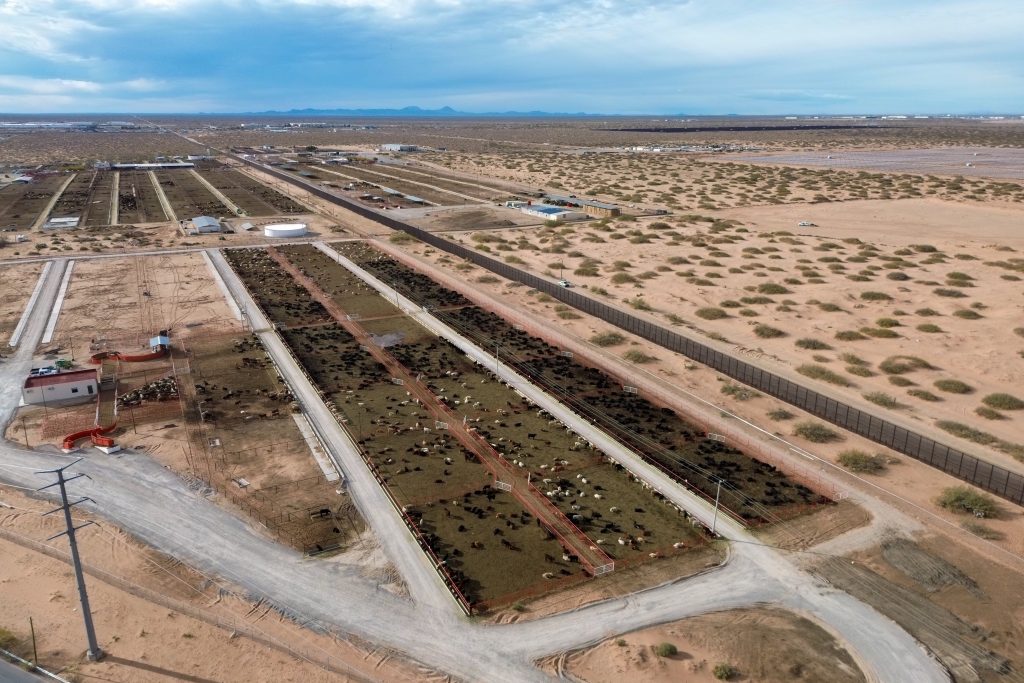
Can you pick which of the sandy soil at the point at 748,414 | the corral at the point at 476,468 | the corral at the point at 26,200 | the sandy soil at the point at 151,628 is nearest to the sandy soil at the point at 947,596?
the sandy soil at the point at 748,414

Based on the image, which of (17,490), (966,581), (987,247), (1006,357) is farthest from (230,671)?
(987,247)

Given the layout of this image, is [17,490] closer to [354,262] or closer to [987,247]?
[354,262]

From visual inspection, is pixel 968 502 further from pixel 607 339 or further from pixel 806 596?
pixel 607 339

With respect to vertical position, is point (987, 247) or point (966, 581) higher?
point (987, 247)

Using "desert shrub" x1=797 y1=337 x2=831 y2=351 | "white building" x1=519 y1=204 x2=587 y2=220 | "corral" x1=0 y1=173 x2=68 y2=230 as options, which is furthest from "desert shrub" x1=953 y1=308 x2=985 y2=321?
"corral" x1=0 y1=173 x2=68 y2=230

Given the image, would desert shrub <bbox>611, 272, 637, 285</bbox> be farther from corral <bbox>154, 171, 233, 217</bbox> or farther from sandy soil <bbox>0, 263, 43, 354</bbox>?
corral <bbox>154, 171, 233, 217</bbox>

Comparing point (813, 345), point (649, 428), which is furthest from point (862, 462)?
point (813, 345)

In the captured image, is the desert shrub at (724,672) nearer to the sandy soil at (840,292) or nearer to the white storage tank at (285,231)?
the sandy soil at (840,292)
